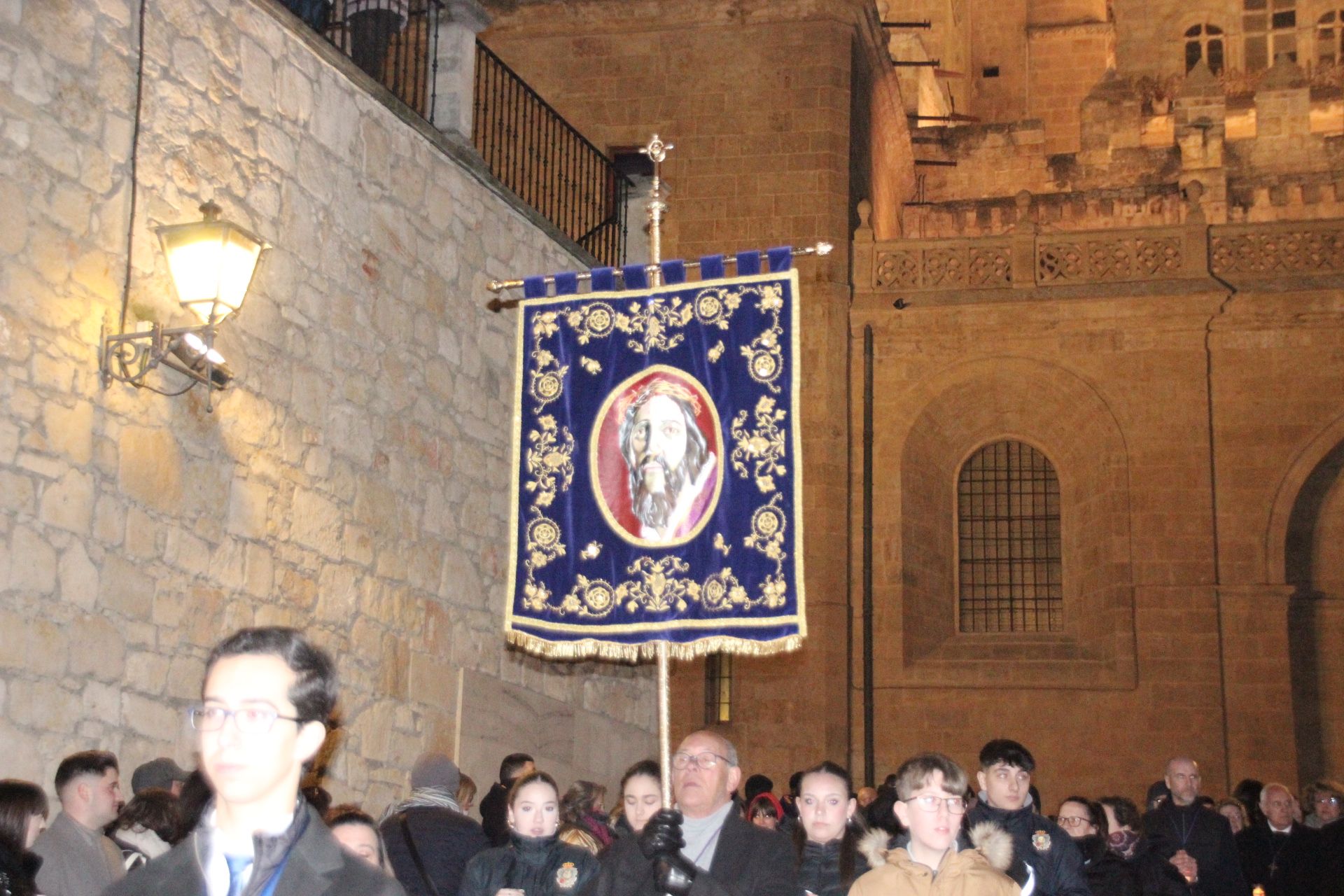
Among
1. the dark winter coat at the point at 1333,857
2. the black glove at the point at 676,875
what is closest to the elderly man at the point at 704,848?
the black glove at the point at 676,875

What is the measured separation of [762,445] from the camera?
7.08 m

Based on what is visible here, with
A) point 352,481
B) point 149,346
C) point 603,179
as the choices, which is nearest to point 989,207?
point 603,179

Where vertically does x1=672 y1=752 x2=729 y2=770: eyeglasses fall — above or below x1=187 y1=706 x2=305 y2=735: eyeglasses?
below

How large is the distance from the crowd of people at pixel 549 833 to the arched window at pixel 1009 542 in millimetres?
11040

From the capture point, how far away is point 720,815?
586 centimetres

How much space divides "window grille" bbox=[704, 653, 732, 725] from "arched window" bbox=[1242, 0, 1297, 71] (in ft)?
56.7

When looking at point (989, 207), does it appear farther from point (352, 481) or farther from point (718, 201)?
point (352, 481)

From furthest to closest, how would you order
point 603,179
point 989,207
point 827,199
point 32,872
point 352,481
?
1. point 989,207
2. point 827,199
3. point 603,179
4. point 352,481
5. point 32,872

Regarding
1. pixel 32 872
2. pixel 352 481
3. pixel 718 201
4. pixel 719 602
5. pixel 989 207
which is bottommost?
pixel 32 872

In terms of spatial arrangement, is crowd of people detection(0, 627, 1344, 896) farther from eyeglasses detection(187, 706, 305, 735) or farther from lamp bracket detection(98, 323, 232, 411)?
lamp bracket detection(98, 323, 232, 411)

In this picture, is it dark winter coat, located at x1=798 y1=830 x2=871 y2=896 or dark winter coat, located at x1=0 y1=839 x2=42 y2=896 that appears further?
dark winter coat, located at x1=798 y1=830 x2=871 y2=896

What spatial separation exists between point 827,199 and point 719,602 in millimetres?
12758

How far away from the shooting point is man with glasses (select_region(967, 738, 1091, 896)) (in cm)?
591

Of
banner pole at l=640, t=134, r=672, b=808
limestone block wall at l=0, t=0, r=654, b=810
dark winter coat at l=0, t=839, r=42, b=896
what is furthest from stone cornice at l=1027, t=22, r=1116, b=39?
dark winter coat at l=0, t=839, r=42, b=896
